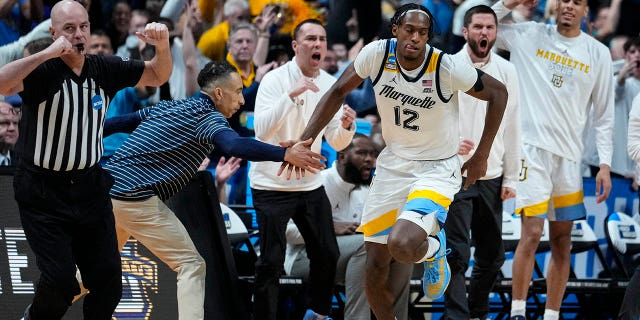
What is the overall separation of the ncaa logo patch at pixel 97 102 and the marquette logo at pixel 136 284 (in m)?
1.98

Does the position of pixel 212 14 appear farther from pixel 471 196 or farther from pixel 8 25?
pixel 471 196

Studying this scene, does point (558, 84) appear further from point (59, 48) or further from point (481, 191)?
point (59, 48)

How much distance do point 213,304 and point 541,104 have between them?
10.1ft

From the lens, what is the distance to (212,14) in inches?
476

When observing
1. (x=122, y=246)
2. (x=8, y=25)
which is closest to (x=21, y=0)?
(x=8, y=25)

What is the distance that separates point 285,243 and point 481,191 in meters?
1.57

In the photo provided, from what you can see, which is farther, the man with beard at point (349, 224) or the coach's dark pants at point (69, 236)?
the man with beard at point (349, 224)

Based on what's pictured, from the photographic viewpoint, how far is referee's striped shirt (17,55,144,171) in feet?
19.9

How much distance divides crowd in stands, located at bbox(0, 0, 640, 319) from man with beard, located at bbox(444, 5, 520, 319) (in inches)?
0.7

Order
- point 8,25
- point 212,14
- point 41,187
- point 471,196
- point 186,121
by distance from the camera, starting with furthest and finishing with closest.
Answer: point 212,14, point 8,25, point 471,196, point 186,121, point 41,187

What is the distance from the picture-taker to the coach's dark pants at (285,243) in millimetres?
8047

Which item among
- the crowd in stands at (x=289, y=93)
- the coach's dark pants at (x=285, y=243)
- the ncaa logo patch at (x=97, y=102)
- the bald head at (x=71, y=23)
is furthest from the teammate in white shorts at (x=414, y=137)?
the bald head at (x=71, y=23)

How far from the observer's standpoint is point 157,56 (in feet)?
21.5

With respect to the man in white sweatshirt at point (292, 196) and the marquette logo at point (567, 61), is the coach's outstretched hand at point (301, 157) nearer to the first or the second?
the man in white sweatshirt at point (292, 196)
